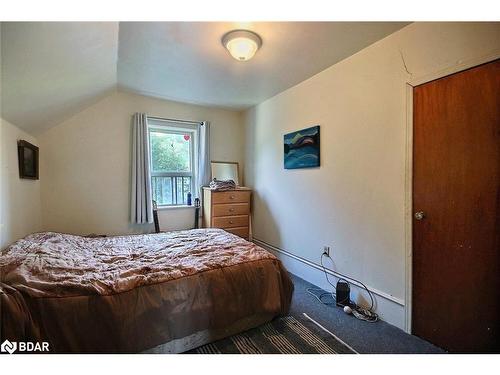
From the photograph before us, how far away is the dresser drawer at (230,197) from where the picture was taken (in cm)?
337

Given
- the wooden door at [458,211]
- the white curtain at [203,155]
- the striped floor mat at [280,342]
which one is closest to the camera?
the wooden door at [458,211]

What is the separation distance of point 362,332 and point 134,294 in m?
1.66

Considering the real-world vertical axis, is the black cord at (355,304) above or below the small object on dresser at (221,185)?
below

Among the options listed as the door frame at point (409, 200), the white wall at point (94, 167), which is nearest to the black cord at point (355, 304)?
the door frame at point (409, 200)

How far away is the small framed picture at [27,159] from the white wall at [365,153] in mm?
2711

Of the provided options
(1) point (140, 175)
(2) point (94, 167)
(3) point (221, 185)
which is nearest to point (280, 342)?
(3) point (221, 185)

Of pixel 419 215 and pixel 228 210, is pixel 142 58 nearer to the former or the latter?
pixel 228 210

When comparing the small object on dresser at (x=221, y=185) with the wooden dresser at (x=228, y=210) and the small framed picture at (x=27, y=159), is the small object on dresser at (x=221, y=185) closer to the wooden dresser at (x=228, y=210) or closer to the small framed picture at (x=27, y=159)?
the wooden dresser at (x=228, y=210)

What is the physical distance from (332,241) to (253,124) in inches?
85.5

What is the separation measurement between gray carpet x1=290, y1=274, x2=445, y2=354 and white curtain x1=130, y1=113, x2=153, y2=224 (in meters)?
2.24

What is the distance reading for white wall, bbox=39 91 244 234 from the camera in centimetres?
281
